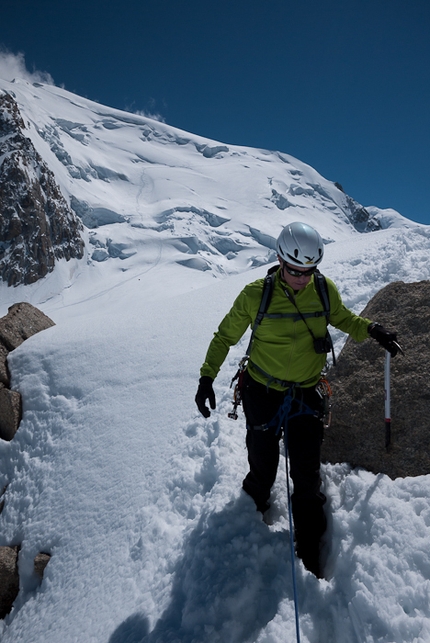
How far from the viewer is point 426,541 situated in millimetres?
2598

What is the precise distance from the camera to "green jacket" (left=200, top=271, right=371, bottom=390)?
10.6 ft

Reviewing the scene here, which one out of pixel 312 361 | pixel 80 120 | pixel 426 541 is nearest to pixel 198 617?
pixel 426 541

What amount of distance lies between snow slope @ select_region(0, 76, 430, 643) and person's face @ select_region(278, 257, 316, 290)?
182 centimetres

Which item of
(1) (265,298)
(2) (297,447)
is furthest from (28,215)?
(2) (297,447)

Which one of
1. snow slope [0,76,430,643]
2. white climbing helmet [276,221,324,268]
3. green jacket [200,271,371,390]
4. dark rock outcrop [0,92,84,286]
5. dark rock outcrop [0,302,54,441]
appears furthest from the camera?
dark rock outcrop [0,92,84,286]

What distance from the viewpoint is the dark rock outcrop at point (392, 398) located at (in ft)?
11.1

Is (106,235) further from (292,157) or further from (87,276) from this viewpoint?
(292,157)

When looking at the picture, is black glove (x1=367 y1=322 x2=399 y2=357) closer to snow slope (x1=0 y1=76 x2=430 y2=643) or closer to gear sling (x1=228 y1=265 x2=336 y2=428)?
gear sling (x1=228 y1=265 x2=336 y2=428)

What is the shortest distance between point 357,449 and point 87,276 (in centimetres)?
6279

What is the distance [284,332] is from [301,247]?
2.39 ft

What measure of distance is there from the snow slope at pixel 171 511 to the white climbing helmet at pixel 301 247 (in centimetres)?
199

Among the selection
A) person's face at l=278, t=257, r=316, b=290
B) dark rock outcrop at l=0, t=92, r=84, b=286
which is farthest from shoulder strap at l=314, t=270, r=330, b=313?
dark rock outcrop at l=0, t=92, r=84, b=286

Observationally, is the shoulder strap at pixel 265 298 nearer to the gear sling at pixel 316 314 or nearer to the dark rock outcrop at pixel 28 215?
the gear sling at pixel 316 314

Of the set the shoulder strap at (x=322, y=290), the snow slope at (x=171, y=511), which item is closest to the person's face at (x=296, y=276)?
the shoulder strap at (x=322, y=290)
